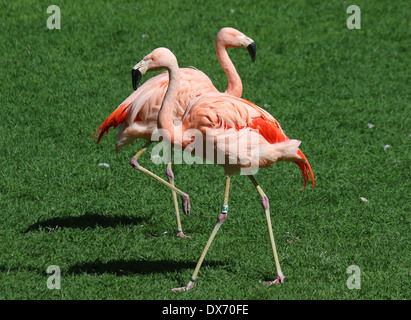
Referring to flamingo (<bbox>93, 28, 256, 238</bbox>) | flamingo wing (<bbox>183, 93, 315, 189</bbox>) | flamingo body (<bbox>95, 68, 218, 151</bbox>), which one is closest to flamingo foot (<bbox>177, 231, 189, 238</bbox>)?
flamingo (<bbox>93, 28, 256, 238</bbox>)

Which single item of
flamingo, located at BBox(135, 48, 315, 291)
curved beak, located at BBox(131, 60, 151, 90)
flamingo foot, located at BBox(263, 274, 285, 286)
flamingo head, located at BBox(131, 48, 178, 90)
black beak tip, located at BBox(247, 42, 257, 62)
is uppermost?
black beak tip, located at BBox(247, 42, 257, 62)

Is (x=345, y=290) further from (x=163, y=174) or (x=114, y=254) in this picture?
(x=163, y=174)

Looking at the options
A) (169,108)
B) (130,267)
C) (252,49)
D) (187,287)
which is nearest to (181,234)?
(130,267)

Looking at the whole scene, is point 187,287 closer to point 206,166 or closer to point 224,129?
point 224,129

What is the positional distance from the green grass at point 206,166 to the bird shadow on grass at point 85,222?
0.02 meters

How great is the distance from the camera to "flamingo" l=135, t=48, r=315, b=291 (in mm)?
4473

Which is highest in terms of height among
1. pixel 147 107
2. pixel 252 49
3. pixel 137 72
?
pixel 252 49

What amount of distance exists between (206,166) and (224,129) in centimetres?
235

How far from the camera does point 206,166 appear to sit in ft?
22.3

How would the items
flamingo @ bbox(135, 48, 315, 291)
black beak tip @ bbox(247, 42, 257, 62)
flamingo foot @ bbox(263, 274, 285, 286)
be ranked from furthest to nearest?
black beak tip @ bbox(247, 42, 257, 62) < flamingo foot @ bbox(263, 274, 285, 286) < flamingo @ bbox(135, 48, 315, 291)

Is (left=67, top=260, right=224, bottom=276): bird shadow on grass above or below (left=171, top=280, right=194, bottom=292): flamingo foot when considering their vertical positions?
above

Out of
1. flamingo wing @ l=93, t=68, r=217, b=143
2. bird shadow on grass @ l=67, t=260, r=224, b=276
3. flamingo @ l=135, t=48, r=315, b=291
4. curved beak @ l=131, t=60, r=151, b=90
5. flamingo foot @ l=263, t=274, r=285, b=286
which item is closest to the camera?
curved beak @ l=131, t=60, r=151, b=90

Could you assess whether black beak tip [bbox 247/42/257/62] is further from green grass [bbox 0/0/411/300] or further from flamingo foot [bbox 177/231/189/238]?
flamingo foot [bbox 177/231/189/238]

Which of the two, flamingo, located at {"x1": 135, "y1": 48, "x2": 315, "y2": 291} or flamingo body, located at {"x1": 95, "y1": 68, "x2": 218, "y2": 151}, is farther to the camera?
flamingo body, located at {"x1": 95, "y1": 68, "x2": 218, "y2": 151}
